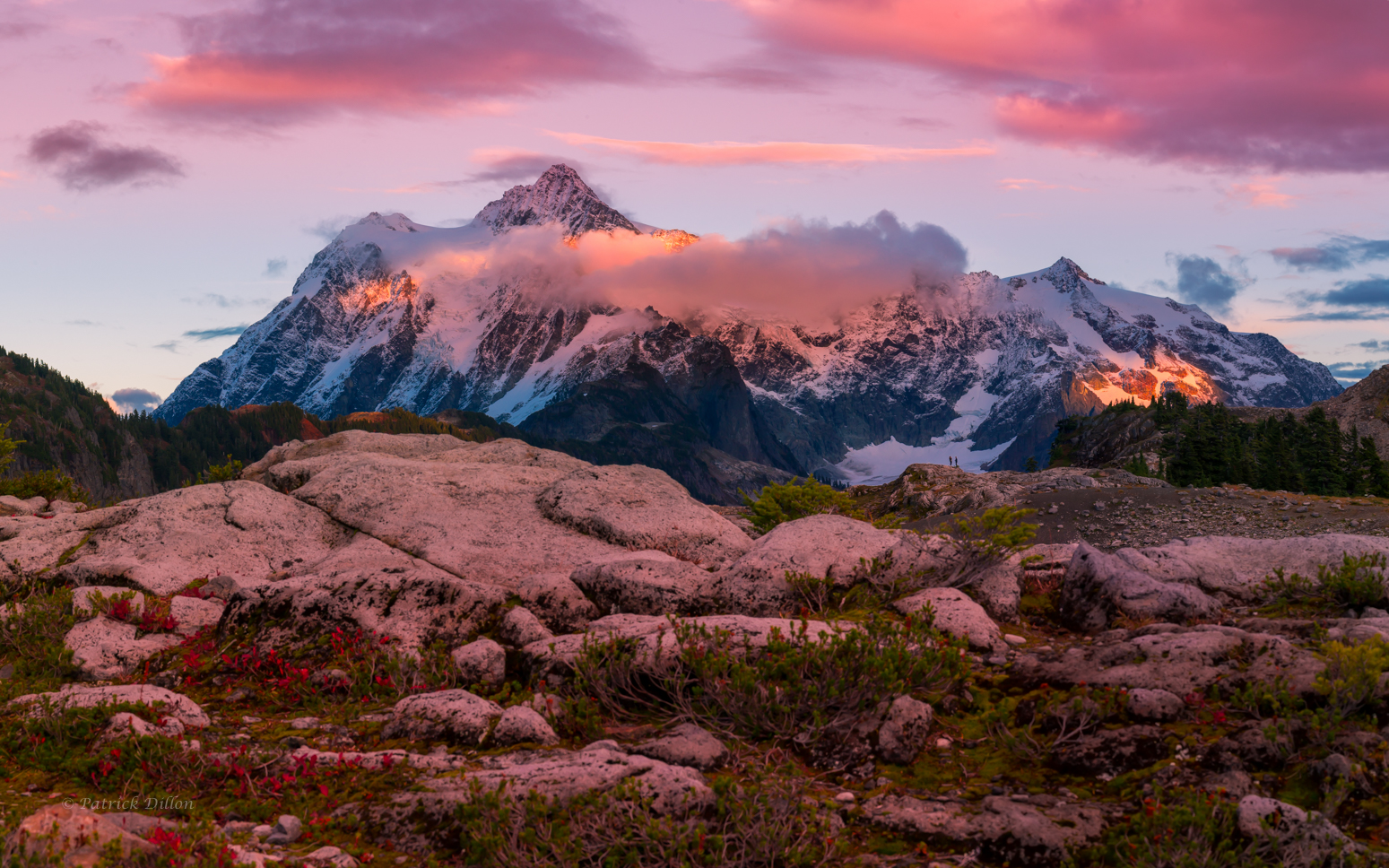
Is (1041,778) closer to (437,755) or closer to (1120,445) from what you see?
(437,755)

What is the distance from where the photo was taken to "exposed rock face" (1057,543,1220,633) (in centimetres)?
1498

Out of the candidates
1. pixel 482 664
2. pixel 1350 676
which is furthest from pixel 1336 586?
pixel 482 664

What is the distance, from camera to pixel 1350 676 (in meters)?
9.45

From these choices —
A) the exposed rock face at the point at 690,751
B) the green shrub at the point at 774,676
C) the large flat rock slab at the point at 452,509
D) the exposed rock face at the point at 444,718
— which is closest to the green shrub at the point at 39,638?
the large flat rock slab at the point at 452,509

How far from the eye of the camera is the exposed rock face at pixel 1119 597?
49.1ft

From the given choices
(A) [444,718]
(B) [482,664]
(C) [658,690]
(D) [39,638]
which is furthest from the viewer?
(D) [39,638]

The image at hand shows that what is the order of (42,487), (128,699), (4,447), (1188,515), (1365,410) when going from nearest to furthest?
(128,699), (42,487), (4,447), (1188,515), (1365,410)

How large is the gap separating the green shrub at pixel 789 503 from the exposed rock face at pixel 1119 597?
13.5 meters

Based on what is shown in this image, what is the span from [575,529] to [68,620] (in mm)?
9702

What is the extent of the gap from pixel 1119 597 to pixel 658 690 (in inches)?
331

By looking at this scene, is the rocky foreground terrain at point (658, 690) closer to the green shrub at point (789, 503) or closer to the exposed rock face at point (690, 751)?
the exposed rock face at point (690, 751)

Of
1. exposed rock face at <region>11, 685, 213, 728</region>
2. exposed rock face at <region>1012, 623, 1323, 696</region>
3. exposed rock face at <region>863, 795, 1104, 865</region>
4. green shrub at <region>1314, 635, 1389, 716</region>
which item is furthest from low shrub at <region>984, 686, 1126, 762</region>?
exposed rock face at <region>11, 685, 213, 728</region>

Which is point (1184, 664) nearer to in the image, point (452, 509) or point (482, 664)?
point (482, 664)

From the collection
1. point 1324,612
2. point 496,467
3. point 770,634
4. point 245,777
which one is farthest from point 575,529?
point 1324,612
